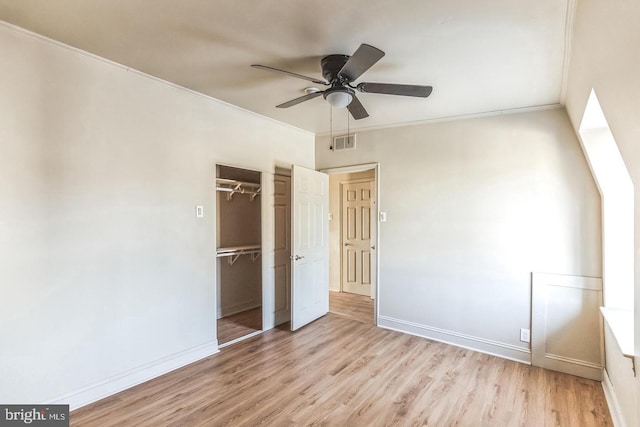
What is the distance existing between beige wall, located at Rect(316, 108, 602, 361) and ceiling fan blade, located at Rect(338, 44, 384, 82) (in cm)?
207

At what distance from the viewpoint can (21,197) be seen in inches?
82.7

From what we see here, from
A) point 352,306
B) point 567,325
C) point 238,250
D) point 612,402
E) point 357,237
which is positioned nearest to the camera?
point 612,402

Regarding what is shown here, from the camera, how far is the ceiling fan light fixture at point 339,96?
7.61ft

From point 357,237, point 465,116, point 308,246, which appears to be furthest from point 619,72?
point 357,237

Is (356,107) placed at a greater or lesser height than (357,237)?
greater

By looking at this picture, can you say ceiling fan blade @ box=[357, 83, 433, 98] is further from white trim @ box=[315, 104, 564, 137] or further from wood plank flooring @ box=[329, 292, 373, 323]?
wood plank flooring @ box=[329, 292, 373, 323]

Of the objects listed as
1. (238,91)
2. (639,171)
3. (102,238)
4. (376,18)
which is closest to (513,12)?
(376,18)

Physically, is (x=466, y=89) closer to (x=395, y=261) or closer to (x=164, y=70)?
(x=395, y=261)

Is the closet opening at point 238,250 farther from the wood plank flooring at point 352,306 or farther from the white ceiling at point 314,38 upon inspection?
the white ceiling at point 314,38

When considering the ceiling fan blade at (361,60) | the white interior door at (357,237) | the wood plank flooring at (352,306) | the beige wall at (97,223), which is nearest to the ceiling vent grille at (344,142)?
the white interior door at (357,237)

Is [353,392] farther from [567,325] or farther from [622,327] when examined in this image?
[567,325]

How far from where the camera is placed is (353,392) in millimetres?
2664

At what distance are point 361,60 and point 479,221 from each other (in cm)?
244

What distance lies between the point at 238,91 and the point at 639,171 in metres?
2.95
